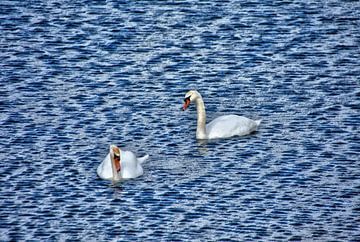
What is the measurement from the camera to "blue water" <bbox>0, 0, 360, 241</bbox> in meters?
25.6

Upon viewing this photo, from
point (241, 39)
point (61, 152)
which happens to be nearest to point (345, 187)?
point (61, 152)

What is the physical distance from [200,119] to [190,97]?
60 centimetres

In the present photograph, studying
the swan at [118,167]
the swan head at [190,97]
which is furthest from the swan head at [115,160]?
the swan head at [190,97]

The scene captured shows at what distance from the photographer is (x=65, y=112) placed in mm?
30766

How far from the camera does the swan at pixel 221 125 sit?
29.7 m

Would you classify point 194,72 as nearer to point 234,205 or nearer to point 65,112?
point 65,112

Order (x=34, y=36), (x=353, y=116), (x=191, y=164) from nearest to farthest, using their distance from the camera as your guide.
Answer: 1. (x=191, y=164)
2. (x=353, y=116)
3. (x=34, y=36)

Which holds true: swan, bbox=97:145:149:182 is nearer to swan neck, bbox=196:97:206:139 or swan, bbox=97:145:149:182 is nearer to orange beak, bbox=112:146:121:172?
orange beak, bbox=112:146:121:172

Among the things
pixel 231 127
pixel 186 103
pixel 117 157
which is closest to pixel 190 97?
pixel 186 103

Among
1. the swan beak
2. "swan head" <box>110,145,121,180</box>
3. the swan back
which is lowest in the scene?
the swan back

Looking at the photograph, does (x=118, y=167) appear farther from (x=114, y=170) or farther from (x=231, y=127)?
(x=231, y=127)

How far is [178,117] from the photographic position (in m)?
30.7

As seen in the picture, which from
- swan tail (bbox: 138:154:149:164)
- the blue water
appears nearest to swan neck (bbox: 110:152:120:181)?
the blue water

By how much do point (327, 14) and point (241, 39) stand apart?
2.35 meters
